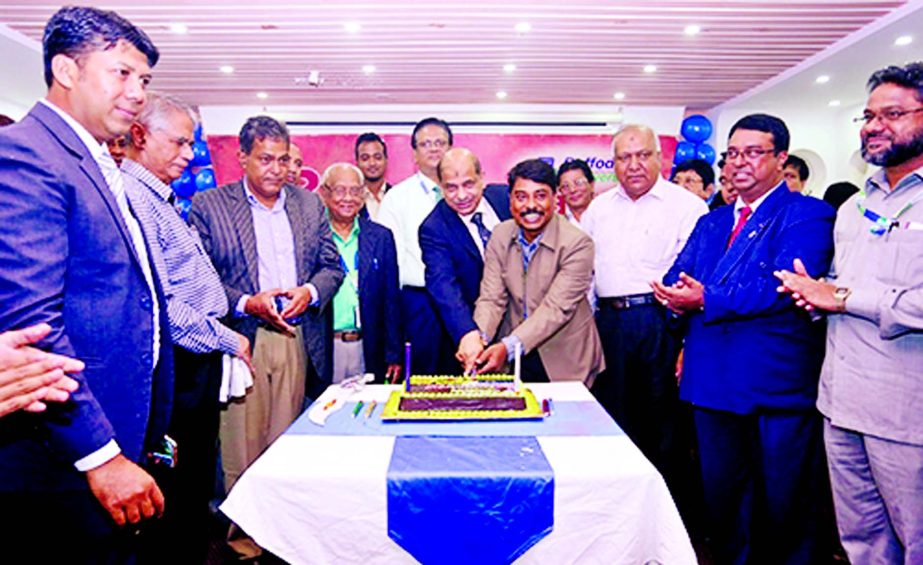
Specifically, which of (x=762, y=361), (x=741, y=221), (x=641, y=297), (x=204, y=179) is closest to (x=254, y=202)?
(x=641, y=297)

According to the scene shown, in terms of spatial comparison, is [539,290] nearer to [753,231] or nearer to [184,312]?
[753,231]

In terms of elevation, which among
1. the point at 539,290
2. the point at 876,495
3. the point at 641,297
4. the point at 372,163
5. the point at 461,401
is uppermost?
the point at 372,163

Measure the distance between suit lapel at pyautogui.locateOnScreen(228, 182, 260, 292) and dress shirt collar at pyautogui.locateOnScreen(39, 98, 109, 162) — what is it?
1174 millimetres

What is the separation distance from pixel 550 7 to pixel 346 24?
187 centimetres

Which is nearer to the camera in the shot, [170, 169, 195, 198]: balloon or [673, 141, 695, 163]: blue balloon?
[170, 169, 195, 198]: balloon

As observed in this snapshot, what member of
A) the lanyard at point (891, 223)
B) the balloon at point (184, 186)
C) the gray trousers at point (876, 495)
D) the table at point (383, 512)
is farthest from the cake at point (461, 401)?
the balloon at point (184, 186)

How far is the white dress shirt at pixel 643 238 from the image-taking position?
3.06 m

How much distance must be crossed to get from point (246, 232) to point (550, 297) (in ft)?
4.54

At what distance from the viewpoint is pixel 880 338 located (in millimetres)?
1815

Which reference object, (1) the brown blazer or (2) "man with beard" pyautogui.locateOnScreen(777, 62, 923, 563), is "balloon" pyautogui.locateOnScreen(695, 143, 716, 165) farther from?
(2) "man with beard" pyautogui.locateOnScreen(777, 62, 923, 563)

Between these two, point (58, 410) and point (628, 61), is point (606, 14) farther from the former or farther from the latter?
point (58, 410)

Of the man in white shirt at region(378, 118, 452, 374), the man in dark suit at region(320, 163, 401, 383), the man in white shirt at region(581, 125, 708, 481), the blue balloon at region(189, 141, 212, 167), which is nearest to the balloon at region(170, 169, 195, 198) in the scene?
the blue balloon at region(189, 141, 212, 167)

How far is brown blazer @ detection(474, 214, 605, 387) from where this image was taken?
8.06ft

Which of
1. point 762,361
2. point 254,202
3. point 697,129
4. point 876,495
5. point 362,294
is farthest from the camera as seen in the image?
point 697,129
